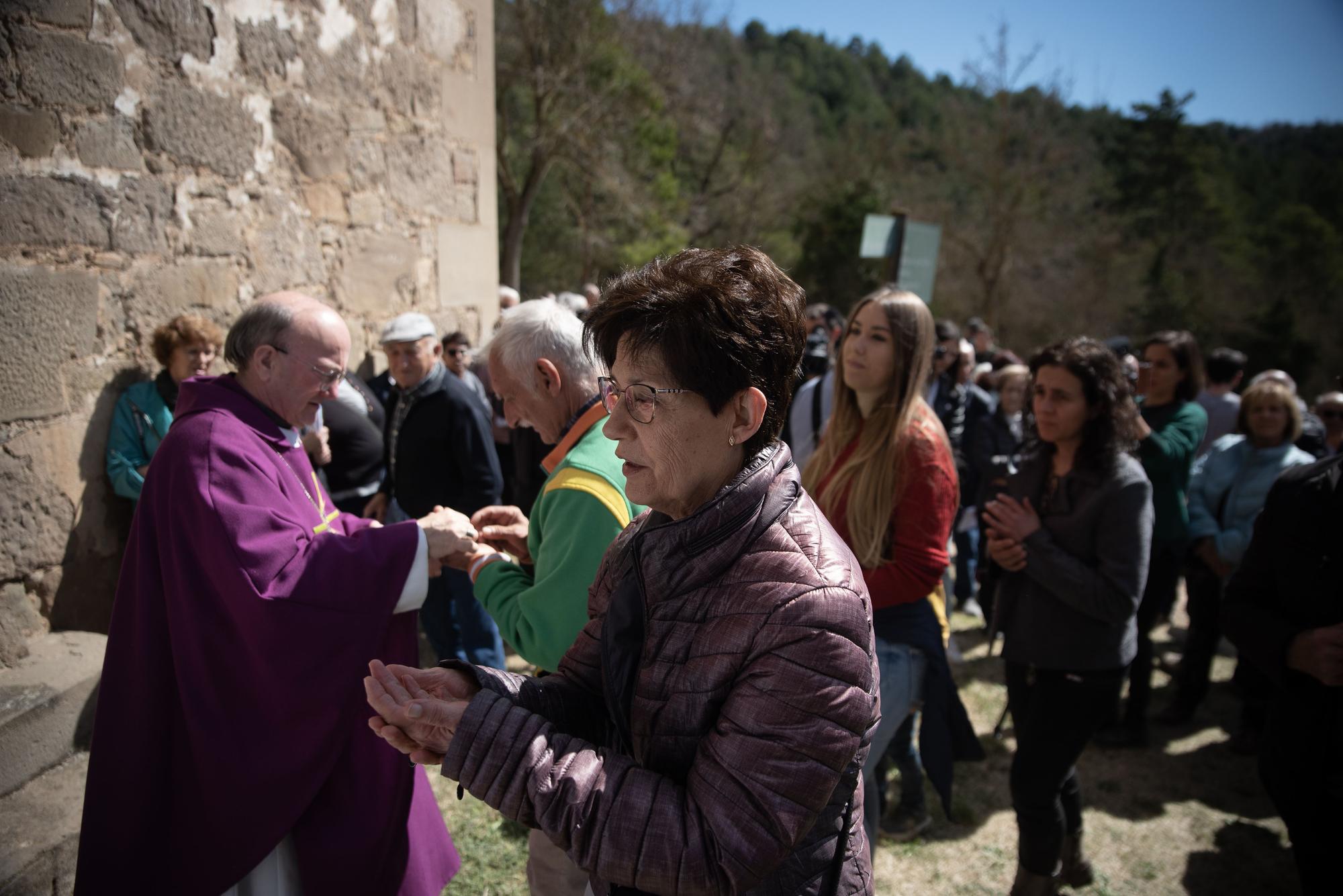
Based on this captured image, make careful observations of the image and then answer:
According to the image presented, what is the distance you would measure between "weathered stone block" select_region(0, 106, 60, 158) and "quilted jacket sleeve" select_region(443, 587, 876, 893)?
2.62 m

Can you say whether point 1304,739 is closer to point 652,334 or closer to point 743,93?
point 652,334

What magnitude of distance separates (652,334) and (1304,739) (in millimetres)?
2116

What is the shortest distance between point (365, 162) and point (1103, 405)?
3.65 metres

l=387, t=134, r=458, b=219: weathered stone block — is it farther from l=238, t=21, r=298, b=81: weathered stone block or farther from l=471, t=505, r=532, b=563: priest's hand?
l=471, t=505, r=532, b=563: priest's hand

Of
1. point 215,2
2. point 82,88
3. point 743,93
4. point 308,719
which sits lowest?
point 308,719

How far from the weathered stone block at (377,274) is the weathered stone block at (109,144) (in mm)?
1223

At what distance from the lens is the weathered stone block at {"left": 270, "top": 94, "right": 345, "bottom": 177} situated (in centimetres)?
354

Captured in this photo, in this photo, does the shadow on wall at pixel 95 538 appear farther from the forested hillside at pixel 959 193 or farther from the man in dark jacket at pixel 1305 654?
the forested hillside at pixel 959 193

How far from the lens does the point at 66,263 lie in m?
2.66

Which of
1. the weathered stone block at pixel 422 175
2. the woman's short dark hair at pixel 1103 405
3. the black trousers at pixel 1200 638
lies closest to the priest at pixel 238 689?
the woman's short dark hair at pixel 1103 405

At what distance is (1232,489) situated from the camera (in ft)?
14.0

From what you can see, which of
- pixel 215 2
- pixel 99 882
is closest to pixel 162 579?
pixel 99 882

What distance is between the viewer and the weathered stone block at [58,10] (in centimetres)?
243

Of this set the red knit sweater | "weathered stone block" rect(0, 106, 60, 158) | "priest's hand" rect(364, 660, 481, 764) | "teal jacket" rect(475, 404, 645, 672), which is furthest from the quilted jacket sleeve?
"weathered stone block" rect(0, 106, 60, 158)
